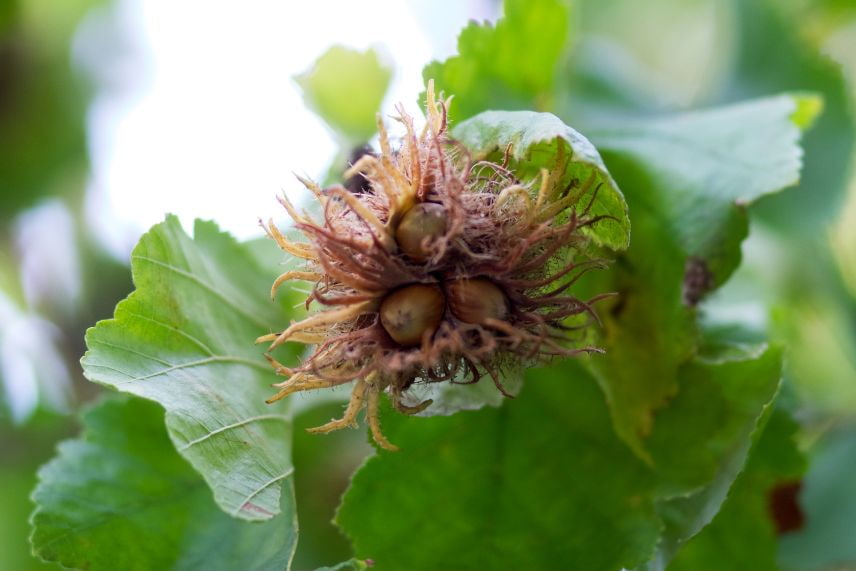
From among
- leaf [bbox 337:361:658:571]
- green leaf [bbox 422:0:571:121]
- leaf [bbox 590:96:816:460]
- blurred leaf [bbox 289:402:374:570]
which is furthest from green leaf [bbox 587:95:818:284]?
blurred leaf [bbox 289:402:374:570]

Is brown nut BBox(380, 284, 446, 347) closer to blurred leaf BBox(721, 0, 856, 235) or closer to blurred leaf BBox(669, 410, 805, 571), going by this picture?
blurred leaf BBox(669, 410, 805, 571)

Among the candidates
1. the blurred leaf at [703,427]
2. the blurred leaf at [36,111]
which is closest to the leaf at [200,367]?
the blurred leaf at [703,427]

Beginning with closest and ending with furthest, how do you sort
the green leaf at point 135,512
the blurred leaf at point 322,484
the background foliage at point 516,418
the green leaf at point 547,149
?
the green leaf at point 547,149
the background foliage at point 516,418
the green leaf at point 135,512
the blurred leaf at point 322,484

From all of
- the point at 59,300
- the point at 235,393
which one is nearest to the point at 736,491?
the point at 235,393

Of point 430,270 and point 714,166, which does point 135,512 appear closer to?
point 430,270

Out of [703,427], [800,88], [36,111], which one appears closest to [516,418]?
[703,427]

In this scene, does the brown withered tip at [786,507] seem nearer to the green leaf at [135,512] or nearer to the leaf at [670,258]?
the leaf at [670,258]
